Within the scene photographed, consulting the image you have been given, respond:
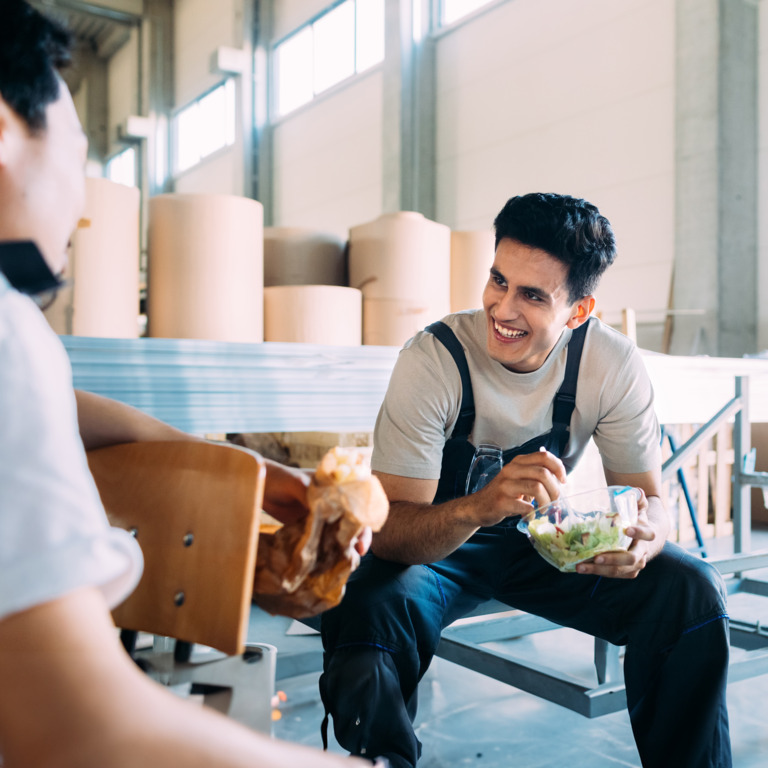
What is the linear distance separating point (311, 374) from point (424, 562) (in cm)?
47

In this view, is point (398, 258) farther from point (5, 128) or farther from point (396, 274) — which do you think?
point (5, 128)

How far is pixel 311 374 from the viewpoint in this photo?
1592 mm

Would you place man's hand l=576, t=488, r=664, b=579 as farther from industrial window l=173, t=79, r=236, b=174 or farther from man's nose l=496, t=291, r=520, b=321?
industrial window l=173, t=79, r=236, b=174

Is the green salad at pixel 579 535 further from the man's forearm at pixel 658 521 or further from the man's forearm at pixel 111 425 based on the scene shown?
the man's forearm at pixel 111 425

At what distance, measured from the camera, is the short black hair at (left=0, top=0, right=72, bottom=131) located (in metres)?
0.47

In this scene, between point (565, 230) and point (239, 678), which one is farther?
point (565, 230)

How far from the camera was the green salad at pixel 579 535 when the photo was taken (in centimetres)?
125


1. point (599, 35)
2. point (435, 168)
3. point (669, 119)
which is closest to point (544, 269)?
point (669, 119)

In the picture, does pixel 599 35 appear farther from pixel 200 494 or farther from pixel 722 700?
pixel 200 494

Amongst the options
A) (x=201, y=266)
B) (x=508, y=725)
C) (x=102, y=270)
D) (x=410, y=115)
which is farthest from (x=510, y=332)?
(x=410, y=115)

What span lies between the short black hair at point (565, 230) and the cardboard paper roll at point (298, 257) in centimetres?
65

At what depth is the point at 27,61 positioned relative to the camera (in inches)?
18.6

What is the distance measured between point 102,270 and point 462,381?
0.80 metres

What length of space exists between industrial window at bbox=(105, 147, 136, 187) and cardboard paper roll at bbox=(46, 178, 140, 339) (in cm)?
1127
